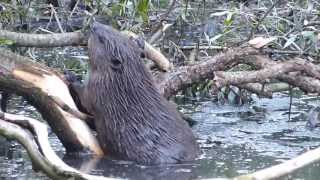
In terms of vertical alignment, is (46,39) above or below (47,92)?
above

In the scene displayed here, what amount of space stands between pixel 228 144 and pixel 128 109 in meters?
0.76

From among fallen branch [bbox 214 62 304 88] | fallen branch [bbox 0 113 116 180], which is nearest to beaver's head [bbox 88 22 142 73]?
fallen branch [bbox 214 62 304 88]

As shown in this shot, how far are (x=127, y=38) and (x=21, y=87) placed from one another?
0.87m

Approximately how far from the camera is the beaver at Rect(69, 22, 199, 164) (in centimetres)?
526

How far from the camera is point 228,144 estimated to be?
18.7 feet

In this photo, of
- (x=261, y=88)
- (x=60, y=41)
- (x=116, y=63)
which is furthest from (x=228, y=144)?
(x=60, y=41)

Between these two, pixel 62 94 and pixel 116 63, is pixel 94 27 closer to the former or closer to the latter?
pixel 116 63

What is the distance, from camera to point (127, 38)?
5527 millimetres

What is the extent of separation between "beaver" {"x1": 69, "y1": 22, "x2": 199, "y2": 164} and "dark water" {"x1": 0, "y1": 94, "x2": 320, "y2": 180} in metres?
0.10

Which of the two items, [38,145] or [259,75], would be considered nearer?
[38,145]

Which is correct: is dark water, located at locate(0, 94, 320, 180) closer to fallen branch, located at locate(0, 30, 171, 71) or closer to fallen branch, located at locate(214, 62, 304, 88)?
fallen branch, located at locate(214, 62, 304, 88)

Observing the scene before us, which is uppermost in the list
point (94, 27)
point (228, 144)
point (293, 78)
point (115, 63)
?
point (94, 27)

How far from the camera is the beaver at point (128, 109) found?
5258mm

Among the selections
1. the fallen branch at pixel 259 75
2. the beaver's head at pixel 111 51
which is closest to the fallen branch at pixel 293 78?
the fallen branch at pixel 259 75
